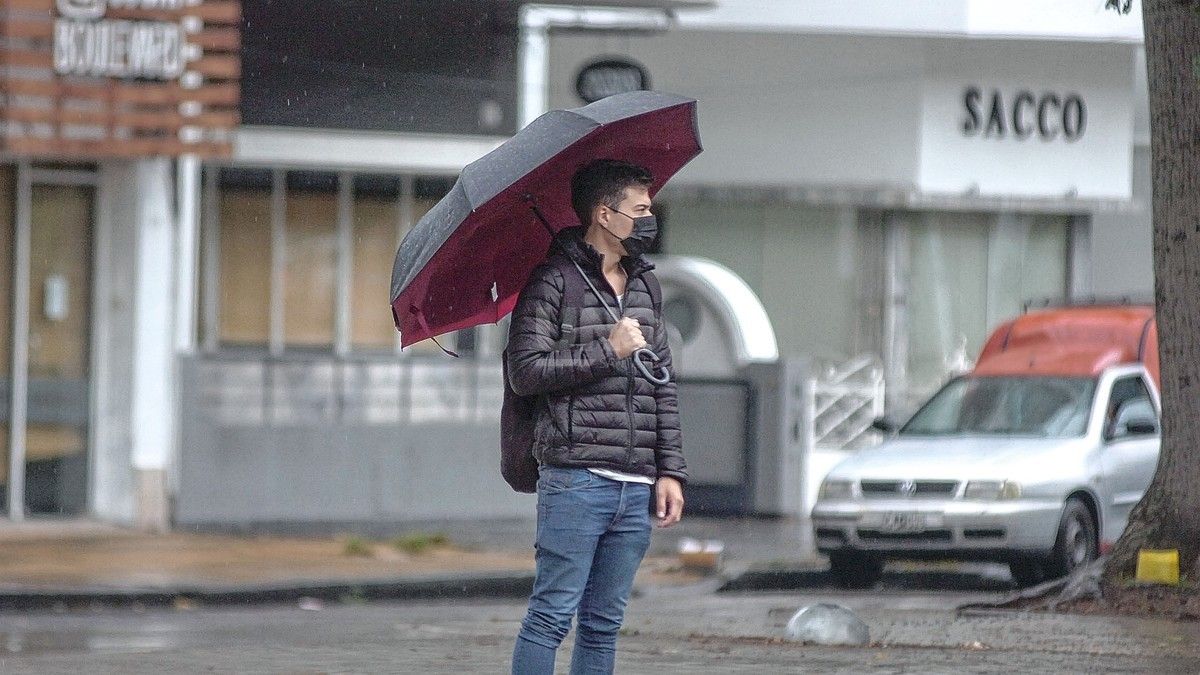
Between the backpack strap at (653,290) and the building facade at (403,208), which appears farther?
the building facade at (403,208)

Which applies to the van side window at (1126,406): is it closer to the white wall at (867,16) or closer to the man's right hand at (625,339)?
the white wall at (867,16)

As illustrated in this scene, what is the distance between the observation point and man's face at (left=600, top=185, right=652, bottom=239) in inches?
233

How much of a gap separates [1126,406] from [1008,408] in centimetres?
77

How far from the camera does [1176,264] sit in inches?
396

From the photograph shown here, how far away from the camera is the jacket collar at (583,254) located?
5922 mm

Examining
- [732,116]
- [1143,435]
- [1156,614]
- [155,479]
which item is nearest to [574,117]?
[1156,614]

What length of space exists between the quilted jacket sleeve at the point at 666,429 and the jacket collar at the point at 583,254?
20cm

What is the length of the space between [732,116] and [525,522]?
6323 millimetres

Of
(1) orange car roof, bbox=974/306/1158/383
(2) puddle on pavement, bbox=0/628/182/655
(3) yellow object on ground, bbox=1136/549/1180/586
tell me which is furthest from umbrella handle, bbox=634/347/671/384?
(1) orange car roof, bbox=974/306/1158/383

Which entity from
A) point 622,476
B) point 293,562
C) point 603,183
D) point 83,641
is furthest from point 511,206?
point 293,562

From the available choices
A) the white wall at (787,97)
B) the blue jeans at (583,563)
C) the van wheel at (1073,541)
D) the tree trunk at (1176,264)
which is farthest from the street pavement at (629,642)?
the white wall at (787,97)

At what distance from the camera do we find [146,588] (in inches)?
472

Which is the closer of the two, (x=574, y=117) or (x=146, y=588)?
(x=574, y=117)

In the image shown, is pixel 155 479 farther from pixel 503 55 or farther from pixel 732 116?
pixel 732 116
